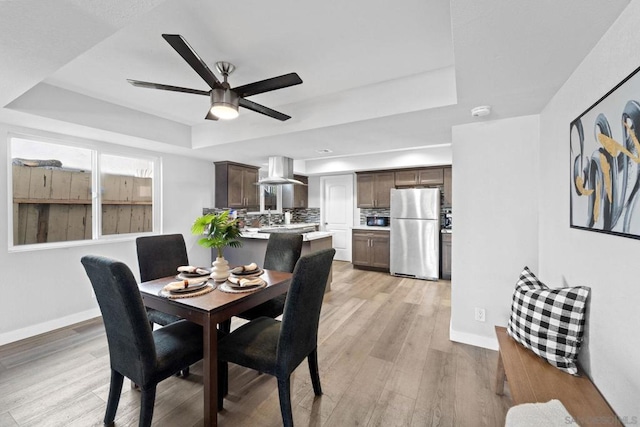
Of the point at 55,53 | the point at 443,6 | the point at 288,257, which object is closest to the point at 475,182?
the point at 443,6

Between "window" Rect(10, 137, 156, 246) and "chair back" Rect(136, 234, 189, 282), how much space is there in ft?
4.69

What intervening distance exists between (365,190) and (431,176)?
4.38 ft

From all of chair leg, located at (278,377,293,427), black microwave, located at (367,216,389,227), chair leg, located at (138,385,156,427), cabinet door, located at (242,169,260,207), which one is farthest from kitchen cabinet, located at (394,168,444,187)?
chair leg, located at (138,385,156,427)

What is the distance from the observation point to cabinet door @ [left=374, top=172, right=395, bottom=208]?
554 cm

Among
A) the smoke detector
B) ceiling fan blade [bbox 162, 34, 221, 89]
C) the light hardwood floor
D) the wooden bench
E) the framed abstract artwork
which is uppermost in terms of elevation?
ceiling fan blade [bbox 162, 34, 221, 89]

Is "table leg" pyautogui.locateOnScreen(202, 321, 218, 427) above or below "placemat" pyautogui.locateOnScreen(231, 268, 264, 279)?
below

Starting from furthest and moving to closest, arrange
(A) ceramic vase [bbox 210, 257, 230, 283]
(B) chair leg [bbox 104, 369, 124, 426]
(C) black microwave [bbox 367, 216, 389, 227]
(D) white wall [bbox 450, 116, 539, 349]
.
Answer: (C) black microwave [bbox 367, 216, 389, 227] → (D) white wall [bbox 450, 116, 539, 349] → (A) ceramic vase [bbox 210, 257, 230, 283] → (B) chair leg [bbox 104, 369, 124, 426]

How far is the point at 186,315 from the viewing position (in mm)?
1613

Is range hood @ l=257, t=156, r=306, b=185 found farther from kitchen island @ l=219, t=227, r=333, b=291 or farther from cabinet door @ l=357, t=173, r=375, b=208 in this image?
cabinet door @ l=357, t=173, r=375, b=208

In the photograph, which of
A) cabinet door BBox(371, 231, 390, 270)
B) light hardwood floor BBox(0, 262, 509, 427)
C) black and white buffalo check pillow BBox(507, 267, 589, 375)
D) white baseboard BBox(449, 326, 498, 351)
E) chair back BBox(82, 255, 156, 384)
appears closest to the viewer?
chair back BBox(82, 255, 156, 384)

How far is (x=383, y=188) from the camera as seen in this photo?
18.4ft

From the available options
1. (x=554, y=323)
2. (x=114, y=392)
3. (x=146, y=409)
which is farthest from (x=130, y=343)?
(x=554, y=323)

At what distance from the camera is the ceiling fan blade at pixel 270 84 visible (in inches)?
70.5

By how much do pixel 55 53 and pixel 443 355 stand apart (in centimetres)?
344
